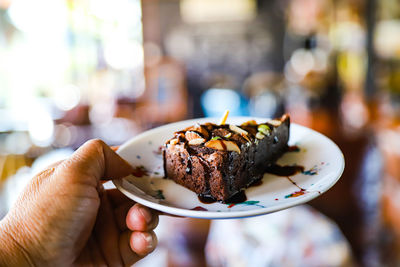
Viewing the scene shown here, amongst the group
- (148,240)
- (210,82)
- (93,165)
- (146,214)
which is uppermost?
(210,82)

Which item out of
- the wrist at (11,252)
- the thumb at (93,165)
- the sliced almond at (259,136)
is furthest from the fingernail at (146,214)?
the sliced almond at (259,136)

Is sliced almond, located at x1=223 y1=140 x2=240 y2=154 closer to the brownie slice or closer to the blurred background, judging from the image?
the brownie slice

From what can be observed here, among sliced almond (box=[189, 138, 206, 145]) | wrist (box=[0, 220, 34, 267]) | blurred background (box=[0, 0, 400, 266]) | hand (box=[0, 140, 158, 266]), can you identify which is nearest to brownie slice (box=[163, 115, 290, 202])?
sliced almond (box=[189, 138, 206, 145])

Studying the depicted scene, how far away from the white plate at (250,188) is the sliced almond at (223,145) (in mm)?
A: 193

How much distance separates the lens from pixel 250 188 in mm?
1291

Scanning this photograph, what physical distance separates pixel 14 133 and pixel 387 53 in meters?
7.14

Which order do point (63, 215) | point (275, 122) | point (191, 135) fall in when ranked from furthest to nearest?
point (275, 122) → point (191, 135) → point (63, 215)

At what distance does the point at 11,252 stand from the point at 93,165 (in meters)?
0.42

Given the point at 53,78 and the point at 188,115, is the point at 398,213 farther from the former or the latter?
the point at 53,78

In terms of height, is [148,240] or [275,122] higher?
[275,122]

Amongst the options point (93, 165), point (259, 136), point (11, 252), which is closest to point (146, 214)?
point (93, 165)

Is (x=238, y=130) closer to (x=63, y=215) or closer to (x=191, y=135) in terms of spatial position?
(x=191, y=135)

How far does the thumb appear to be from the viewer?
112 centimetres

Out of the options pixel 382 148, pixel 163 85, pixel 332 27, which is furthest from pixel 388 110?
Result: pixel 163 85
